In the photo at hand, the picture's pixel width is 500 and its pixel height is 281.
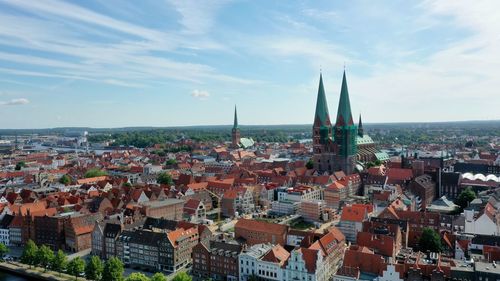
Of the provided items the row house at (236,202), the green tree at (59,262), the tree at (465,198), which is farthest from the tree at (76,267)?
the tree at (465,198)

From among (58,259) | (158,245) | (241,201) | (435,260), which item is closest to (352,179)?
(241,201)

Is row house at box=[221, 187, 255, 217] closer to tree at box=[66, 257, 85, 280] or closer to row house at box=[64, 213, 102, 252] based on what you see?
row house at box=[64, 213, 102, 252]

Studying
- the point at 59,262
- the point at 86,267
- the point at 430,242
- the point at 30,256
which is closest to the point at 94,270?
the point at 86,267

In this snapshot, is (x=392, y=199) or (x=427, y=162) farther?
(x=427, y=162)

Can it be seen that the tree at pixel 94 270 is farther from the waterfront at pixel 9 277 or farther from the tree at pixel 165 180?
the tree at pixel 165 180

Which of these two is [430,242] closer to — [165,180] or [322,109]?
[322,109]

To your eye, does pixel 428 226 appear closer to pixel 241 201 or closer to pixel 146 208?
pixel 241 201

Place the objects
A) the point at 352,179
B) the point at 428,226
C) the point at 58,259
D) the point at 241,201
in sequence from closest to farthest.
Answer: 1. the point at 58,259
2. the point at 428,226
3. the point at 241,201
4. the point at 352,179
